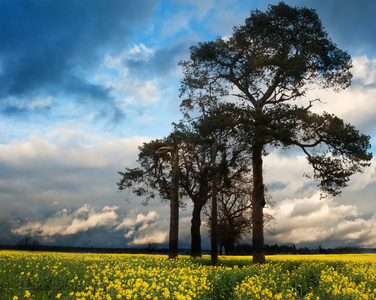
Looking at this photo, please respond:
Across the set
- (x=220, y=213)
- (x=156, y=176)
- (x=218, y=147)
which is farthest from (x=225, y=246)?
(x=218, y=147)

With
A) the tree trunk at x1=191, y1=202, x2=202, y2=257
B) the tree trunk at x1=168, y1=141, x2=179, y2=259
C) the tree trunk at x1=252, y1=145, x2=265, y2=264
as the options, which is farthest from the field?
the tree trunk at x1=191, y1=202, x2=202, y2=257

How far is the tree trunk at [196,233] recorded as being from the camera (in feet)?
84.8

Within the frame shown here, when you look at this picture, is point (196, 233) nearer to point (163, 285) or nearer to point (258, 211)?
point (258, 211)

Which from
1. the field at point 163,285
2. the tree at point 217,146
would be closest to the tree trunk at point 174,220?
the tree at point 217,146

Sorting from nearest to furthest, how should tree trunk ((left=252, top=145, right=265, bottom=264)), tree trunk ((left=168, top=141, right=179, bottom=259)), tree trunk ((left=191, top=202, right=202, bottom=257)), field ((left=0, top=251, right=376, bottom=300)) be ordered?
field ((left=0, top=251, right=376, bottom=300)) < tree trunk ((left=252, top=145, right=265, bottom=264)) < tree trunk ((left=168, top=141, right=179, bottom=259)) < tree trunk ((left=191, top=202, right=202, bottom=257))

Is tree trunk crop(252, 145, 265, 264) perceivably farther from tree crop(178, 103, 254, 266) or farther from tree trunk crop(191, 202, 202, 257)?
tree trunk crop(191, 202, 202, 257)

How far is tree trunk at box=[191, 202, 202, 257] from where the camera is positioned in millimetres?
25859

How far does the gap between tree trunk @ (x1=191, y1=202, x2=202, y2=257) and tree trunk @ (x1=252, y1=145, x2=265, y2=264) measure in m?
9.56

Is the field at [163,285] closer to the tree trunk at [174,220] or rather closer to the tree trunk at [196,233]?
the tree trunk at [174,220]

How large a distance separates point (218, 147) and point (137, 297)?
1452cm

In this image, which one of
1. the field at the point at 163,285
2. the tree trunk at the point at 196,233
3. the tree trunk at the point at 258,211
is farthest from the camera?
the tree trunk at the point at 196,233

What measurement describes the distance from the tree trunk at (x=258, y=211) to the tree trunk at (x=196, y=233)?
956 cm

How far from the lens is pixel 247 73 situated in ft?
62.8

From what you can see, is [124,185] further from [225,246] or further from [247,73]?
[225,246]
